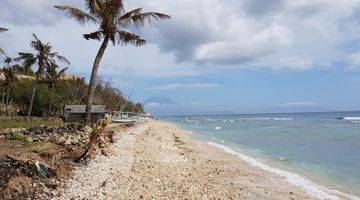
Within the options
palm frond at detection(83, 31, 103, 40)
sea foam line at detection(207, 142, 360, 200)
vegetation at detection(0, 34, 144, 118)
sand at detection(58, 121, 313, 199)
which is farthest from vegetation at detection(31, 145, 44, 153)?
vegetation at detection(0, 34, 144, 118)

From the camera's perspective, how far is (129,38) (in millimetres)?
23297

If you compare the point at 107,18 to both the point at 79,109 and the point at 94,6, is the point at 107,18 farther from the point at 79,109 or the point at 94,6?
the point at 79,109

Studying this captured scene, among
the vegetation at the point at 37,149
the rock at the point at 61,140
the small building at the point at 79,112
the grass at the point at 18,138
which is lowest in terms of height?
the vegetation at the point at 37,149

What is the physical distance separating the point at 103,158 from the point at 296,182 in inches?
270

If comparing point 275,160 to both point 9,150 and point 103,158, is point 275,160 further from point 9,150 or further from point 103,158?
point 9,150

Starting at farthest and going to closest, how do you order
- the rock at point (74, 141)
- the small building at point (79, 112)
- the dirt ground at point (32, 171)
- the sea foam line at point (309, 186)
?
1. the small building at point (79, 112)
2. the rock at point (74, 141)
3. the sea foam line at point (309, 186)
4. the dirt ground at point (32, 171)

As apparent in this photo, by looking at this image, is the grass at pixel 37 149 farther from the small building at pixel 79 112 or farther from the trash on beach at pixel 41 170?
the small building at pixel 79 112

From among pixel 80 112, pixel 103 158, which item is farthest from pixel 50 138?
pixel 80 112

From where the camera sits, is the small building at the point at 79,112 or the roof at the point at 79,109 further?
the roof at the point at 79,109

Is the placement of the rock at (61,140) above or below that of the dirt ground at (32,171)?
above

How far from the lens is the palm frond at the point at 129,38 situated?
2314cm

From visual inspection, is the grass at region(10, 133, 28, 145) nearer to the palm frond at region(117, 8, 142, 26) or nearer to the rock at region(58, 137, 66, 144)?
the rock at region(58, 137, 66, 144)

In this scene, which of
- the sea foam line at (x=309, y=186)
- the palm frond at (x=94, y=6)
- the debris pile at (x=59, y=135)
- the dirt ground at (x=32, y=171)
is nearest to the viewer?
the dirt ground at (x=32, y=171)

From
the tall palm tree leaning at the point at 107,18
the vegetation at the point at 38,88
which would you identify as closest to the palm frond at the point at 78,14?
the tall palm tree leaning at the point at 107,18
